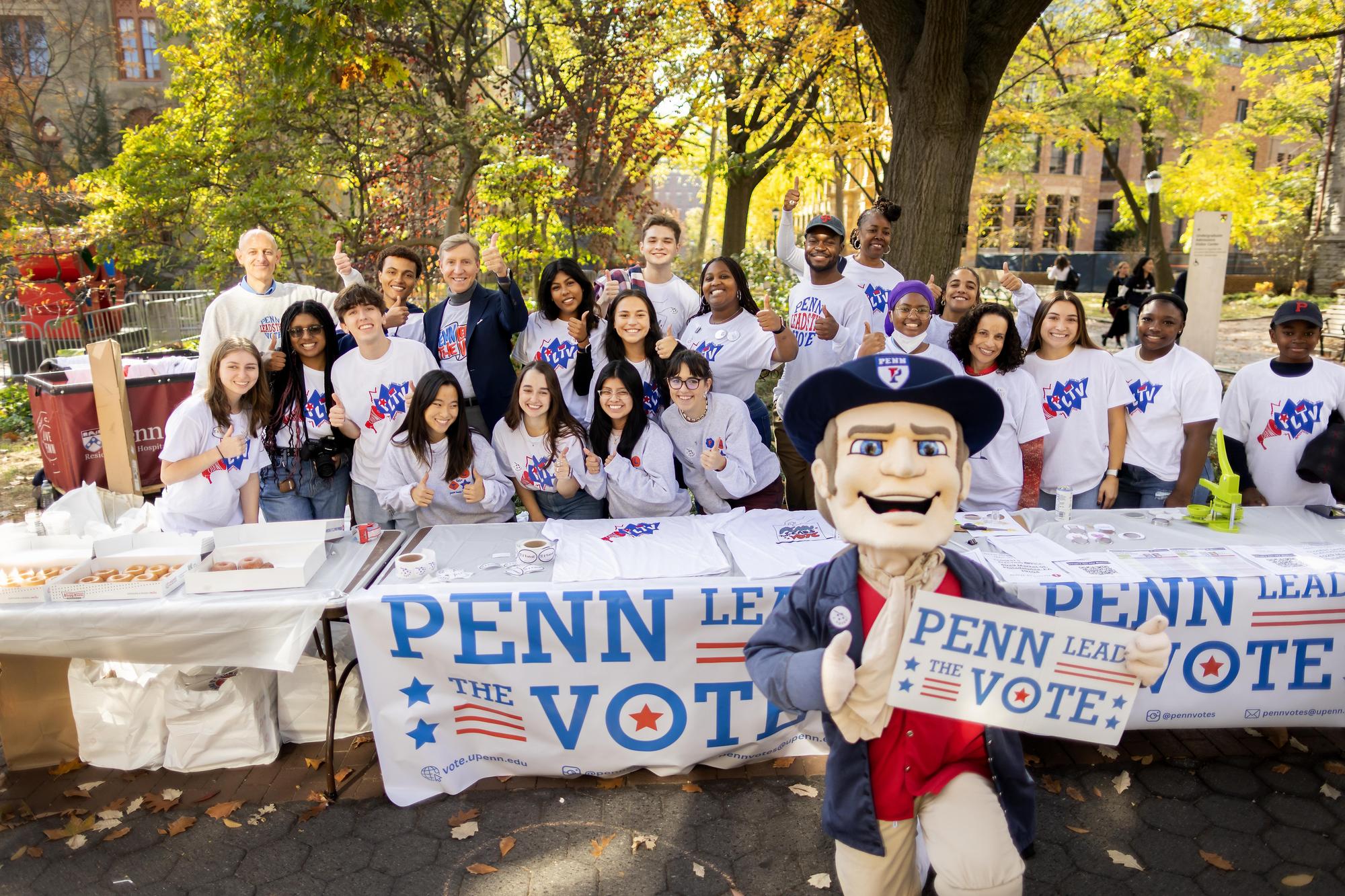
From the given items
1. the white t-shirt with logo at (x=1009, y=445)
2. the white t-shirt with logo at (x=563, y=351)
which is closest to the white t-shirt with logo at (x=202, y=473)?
the white t-shirt with logo at (x=563, y=351)

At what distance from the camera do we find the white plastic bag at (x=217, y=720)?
3.62 metres

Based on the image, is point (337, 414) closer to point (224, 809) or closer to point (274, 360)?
point (274, 360)

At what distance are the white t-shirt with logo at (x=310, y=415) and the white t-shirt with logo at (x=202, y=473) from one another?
22 centimetres

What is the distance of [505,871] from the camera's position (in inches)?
121

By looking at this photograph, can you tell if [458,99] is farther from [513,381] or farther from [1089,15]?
[1089,15]

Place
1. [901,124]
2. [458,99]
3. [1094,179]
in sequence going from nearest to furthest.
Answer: [901,124] → [458,99] → [1094,179]

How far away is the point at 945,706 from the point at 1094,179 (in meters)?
48.5

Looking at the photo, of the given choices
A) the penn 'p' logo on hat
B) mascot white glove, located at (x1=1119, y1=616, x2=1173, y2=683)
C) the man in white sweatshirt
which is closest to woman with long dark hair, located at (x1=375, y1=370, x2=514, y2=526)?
the man in white sweatshirt

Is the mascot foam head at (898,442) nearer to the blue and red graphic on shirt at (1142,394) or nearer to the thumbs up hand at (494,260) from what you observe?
the blue and red graphic on shirt at (1142,394)

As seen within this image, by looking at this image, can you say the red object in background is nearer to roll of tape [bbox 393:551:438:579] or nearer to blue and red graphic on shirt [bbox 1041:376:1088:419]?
roll of tape [bbox 393:551:438:579]

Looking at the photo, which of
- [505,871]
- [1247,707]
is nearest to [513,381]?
[505,871]

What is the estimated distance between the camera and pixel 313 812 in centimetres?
342

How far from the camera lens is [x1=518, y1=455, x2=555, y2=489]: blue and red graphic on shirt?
437 cm

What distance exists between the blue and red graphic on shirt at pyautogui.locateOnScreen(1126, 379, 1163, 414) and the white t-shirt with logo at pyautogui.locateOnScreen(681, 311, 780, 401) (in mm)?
1851
